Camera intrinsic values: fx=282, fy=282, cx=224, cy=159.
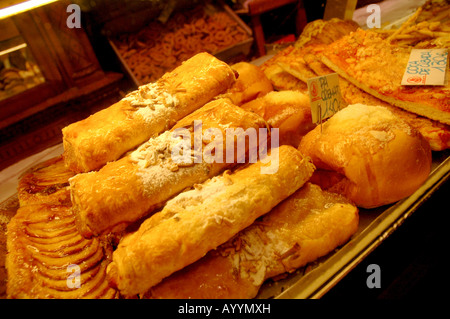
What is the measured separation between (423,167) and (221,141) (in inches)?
51.9

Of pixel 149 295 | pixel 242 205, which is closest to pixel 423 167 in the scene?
pixel 242 205

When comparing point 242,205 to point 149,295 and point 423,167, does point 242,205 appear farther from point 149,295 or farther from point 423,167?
point 423,167

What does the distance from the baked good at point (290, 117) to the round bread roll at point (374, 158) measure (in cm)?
37

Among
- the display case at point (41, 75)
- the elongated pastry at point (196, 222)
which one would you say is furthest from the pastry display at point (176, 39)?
the elongated pastry at point (196, 222)

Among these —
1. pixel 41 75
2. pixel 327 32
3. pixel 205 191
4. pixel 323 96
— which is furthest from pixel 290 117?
pixel 41 75

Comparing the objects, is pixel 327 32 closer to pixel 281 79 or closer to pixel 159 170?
pixel 281 79

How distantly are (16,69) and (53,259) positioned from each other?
2792mm

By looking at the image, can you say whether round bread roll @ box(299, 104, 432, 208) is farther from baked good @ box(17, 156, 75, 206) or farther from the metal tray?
baked good @ box(17, 156, 75, 206)

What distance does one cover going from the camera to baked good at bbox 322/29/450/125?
7.04 ft

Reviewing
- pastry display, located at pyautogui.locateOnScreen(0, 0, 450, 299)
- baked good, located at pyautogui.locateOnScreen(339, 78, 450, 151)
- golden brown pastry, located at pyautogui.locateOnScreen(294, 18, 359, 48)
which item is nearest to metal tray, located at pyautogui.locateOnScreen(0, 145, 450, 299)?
pastry display, located at pyautogui.locateOnScreen(0, 0, 450, 299)

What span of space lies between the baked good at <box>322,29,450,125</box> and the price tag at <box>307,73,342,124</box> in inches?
21.4

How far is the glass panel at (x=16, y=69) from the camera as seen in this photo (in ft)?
10.3

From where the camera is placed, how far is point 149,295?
4.89 feet
